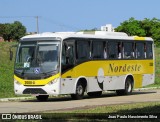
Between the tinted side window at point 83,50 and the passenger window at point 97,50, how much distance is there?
520mm

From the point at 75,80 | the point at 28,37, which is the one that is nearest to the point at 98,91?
the point at 75,80

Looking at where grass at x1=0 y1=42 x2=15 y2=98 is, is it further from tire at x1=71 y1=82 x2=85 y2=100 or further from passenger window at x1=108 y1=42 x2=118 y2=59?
passenger window at x1=108 y1=42 x2=118 y2=59

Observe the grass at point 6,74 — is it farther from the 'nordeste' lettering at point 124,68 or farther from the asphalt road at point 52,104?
the 'nordeste' lettering at point 124,68

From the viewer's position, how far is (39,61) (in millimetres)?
24625

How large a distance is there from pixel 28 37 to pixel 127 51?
22.4 ft

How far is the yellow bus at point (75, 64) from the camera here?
80.6 ft

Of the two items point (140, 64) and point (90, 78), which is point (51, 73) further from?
point (140, 64)

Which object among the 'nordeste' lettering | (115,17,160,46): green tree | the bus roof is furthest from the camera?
(115,17,160,46): green tree

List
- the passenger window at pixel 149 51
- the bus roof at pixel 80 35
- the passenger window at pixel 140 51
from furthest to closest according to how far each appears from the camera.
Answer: the passenger window at pixel 149 51 < the passenger window at pixel 140 51 < the bus roof at pixel 80 35

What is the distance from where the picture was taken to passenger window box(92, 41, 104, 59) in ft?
89.3

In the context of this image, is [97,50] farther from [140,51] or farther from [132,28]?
[132,28]

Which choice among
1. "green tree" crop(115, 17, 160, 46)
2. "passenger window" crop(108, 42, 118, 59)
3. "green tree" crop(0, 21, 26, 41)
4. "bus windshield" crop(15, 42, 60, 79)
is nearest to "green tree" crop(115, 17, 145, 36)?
"green tree" crop(115, 17, 160, 46)

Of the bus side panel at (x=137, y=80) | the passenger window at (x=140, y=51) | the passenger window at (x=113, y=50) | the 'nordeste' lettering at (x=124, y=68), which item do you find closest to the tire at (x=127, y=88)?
the bus side panel at (x=137, y=80)

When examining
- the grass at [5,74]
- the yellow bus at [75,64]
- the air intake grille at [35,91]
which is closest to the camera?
the air intake grille at [35,91]
